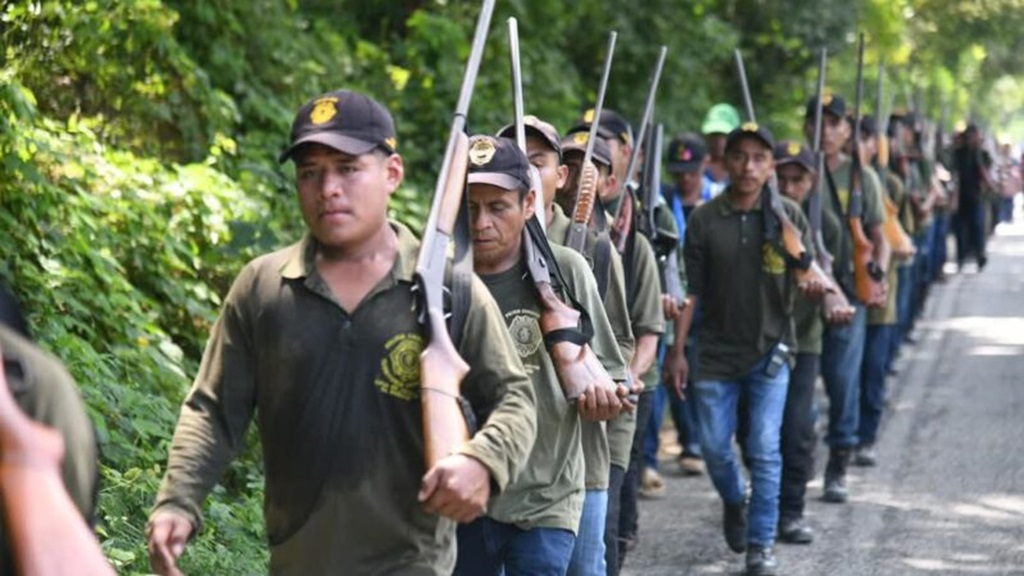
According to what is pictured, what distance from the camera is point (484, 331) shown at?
15.8 feet

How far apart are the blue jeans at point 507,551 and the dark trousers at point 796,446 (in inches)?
165

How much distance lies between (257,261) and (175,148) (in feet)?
24.5

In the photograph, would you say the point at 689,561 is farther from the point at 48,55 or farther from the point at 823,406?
the point at 823,406

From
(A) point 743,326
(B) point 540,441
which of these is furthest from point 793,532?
(B) point 540,441

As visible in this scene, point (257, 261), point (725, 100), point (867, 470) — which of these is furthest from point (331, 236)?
point (725, 100)

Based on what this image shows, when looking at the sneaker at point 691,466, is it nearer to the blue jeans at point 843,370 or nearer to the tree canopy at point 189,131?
the blue jeans at point 843,370

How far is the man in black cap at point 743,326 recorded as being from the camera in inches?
377

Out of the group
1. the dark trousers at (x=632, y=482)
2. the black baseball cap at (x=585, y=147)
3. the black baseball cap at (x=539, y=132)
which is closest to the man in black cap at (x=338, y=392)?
the black baseball cap at (x=539, y=132)

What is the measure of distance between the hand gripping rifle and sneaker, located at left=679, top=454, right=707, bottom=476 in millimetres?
6273

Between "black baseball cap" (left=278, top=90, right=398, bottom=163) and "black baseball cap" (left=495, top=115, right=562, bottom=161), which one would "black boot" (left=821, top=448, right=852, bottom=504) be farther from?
"black baseball cap" (left=278, top=90, right=398, bottom=163)

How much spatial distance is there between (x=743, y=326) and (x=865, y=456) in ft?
11.0

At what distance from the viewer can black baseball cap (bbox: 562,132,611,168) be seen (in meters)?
8.36

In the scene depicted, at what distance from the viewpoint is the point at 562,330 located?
6113 mm

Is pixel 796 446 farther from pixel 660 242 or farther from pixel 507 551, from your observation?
pixel 507 551
